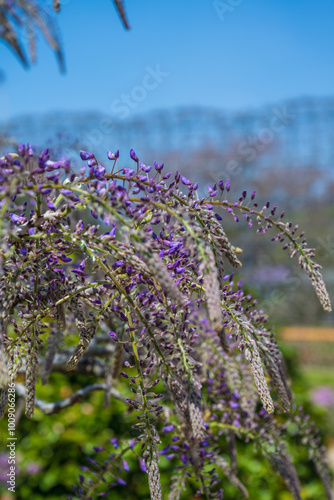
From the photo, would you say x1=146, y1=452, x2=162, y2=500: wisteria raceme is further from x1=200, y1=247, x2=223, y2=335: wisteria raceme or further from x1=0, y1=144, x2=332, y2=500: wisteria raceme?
x1=200, y1=247, x2=223, y2=335: wisteria raceme

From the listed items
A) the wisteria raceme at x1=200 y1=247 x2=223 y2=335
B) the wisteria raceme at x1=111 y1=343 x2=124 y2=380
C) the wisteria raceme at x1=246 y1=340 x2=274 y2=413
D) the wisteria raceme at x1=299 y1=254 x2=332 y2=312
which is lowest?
the wisteria raceme at x1=246 y1=340 x2=274 y2=413

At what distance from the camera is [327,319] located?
46.3 feet

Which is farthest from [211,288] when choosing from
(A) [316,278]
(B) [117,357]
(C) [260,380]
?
(B) [117,357]

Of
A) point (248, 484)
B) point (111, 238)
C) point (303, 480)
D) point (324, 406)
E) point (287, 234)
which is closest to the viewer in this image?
point (111, 238)

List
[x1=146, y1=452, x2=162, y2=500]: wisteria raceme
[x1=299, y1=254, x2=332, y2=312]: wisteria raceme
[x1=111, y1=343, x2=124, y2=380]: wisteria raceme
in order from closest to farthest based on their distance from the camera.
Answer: [x1=146, y1=452, x2=162, y2=500]: wisteria raceme, [x1=299, y1=254, x2=332, y2=312]: wisteria raceme, [x1=111, y1=343, x2=124, y2=380]: wisteria raceme

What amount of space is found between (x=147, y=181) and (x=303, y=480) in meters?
3.29

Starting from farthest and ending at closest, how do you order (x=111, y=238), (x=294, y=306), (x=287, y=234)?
(x=294, y=306) → (x=287, y=234) → (x=111, y=238)

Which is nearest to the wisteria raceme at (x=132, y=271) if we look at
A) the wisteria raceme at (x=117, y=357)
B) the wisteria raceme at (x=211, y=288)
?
the wisteria raceme at (x=211, y=288)

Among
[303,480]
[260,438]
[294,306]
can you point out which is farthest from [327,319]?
[260,438]

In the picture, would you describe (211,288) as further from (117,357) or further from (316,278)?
(117,357)

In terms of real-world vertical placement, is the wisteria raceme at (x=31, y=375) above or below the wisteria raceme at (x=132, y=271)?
below

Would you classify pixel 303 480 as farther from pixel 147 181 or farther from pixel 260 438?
pixel 147 181

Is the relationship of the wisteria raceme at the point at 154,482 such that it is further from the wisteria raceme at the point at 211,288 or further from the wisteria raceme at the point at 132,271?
the wisteria raceme at the point at 211,288

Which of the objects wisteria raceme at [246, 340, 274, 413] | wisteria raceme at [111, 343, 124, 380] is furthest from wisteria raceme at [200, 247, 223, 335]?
wisteria raceme at [111, 343, 124, 380]
